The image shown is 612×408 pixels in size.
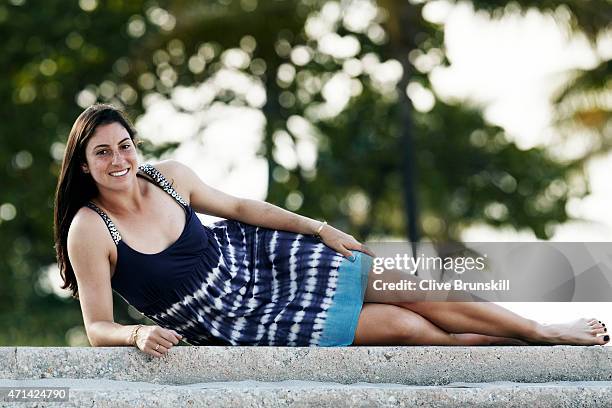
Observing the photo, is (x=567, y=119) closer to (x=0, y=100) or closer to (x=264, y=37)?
(x=264, y=37)


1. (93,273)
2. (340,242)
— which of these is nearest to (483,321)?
(340,242)

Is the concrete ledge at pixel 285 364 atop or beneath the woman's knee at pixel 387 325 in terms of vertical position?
beneath

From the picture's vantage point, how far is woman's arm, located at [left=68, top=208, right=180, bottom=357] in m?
4.21

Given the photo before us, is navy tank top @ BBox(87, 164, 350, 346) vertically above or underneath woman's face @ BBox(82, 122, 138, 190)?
underneath

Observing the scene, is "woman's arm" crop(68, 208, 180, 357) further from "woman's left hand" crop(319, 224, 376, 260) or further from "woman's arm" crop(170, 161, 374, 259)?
"woman's left hand" crop(319, 224, 376, 260)

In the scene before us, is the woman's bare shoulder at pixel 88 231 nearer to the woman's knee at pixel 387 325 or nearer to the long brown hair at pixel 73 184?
the long brown hair at pixel 73 184

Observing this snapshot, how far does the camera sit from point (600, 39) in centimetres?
1791

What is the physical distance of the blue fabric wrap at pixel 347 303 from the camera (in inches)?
178

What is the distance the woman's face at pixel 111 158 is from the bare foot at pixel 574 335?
5.67ft

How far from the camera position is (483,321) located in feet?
15.0

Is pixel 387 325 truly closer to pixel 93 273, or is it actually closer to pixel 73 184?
pixel 93 273

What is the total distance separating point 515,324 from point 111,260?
1.59 metres

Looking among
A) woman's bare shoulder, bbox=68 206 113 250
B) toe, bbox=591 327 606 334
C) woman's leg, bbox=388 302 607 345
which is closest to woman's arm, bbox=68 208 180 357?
woman's bare shoulder, bbox=68 206 113 250

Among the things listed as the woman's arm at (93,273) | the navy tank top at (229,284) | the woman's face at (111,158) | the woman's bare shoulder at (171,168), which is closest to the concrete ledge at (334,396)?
the woman's arm at (93,273)
